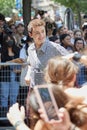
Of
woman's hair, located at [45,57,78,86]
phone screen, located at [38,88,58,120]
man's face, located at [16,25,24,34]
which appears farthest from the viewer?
man's face, located at [16,25,24,34]

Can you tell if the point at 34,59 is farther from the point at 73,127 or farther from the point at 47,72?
the point at 73,127

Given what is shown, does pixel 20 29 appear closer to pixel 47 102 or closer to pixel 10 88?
pixel 10 88

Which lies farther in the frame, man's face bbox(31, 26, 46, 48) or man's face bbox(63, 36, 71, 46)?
man's face bbox(63, 36, 71, 46)

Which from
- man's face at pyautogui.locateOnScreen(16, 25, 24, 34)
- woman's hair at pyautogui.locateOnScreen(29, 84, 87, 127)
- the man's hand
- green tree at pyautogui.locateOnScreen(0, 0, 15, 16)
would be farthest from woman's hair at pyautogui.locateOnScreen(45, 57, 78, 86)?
green tree at pyautogui.locateOnScreen(0, 0, 15, 16)

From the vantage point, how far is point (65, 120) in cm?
257

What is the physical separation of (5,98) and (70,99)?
505cm

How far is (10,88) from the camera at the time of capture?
777 cm

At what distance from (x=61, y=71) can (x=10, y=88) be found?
15.0ft

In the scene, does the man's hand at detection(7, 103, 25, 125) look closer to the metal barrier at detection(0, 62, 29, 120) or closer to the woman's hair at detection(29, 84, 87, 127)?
the woman's hair at detection(29, 84, 87, 127)

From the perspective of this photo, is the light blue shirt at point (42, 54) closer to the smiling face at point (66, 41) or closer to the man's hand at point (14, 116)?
the smiling face at point (66, 41)

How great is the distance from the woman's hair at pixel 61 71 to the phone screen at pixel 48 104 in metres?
0.63

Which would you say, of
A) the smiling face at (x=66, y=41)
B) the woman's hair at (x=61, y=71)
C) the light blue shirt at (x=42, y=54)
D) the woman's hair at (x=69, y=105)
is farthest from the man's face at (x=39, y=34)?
the woman's hair at (x=69, y=105)

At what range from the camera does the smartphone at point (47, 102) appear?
2512 mm

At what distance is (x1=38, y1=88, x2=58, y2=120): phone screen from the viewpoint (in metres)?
2.51
